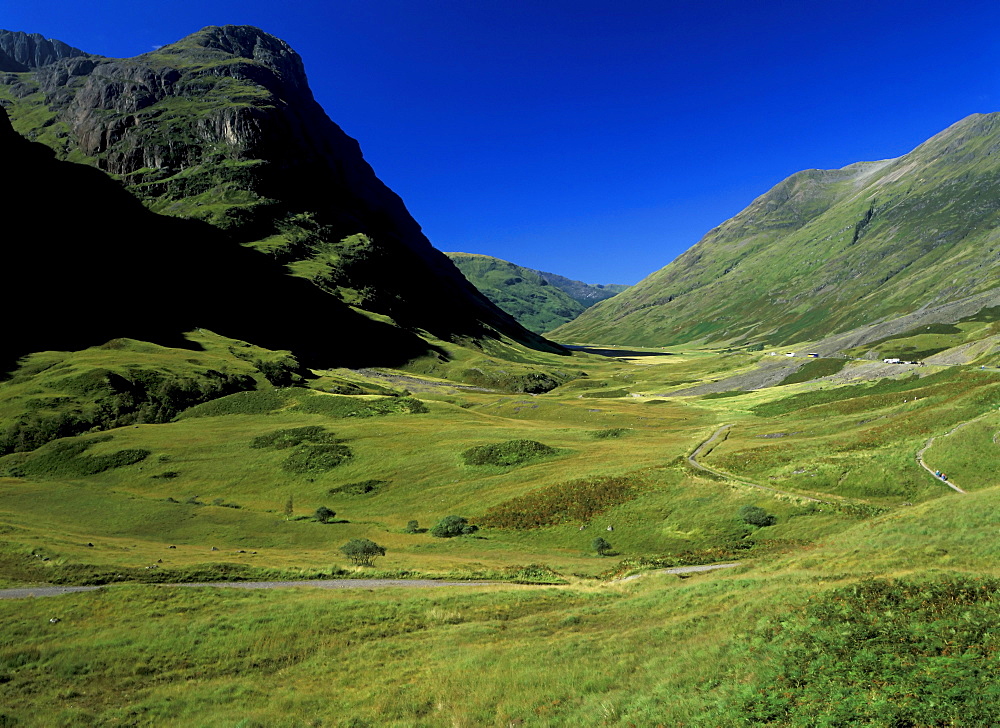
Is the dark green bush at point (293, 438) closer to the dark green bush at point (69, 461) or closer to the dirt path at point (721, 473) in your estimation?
the dark green bush at point (69, 461)

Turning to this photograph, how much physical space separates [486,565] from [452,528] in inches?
478

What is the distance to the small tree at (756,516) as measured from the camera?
143ft

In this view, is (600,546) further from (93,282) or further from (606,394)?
(93,282)

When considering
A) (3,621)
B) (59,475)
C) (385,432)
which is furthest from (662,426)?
(59,475)

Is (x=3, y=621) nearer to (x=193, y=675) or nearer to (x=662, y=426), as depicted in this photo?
(x=193, y=675)

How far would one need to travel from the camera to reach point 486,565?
1571 inches

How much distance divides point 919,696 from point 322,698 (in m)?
19.4

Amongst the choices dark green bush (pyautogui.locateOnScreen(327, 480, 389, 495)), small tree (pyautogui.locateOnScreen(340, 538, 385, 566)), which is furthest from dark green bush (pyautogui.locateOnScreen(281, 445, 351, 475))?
small tree (pyautogui.locateOnScreen(340, 538, 385, 566))

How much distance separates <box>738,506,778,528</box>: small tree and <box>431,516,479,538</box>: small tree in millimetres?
27127

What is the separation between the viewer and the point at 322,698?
18.6m

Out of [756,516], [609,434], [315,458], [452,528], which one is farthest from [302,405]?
[756,516]

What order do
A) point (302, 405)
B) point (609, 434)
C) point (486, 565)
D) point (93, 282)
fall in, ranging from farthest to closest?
point (93, 282) → point (302, 405) → point (609, 434) → point (486, 565)

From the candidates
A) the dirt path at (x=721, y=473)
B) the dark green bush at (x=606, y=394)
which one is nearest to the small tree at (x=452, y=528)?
the dirt path at (x=721, y=473)

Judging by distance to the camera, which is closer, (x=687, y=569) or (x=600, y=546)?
(x=687, y=569)
